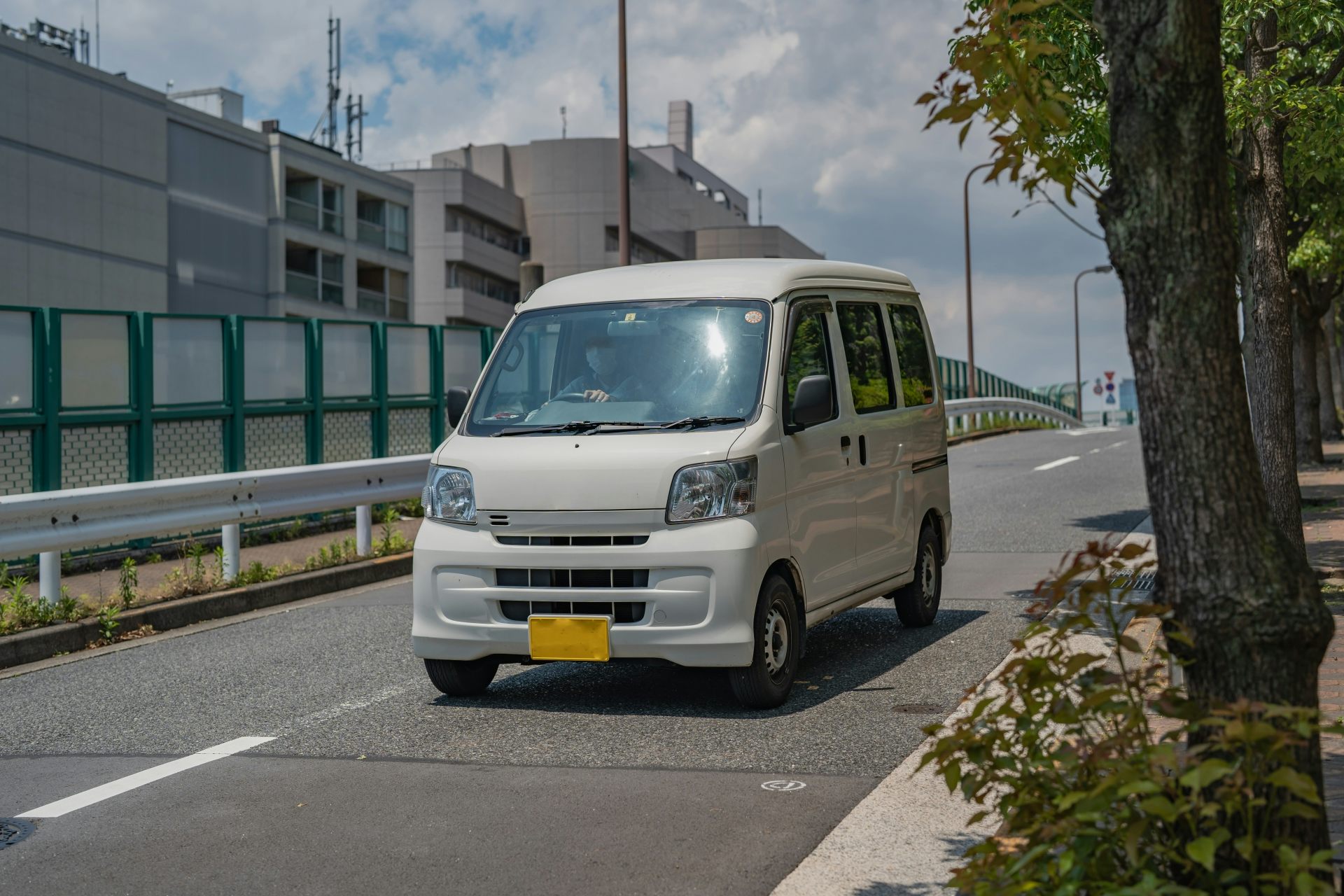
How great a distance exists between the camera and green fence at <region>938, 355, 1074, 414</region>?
4444cm

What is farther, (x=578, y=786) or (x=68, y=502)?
(x=68, y=502)

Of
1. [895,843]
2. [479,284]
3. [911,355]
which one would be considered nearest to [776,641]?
[895,843]

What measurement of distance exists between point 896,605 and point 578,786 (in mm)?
3832

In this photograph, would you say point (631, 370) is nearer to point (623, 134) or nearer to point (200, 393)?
point (200, 393)

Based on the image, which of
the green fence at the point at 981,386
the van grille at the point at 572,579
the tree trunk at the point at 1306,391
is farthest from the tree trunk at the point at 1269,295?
the green fence at the point at 981,386

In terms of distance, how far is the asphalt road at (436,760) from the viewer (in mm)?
4633

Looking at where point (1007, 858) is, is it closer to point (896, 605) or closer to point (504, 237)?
point (896, 605)

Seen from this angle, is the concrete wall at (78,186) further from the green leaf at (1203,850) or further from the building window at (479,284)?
the green leaf at (1203,850)

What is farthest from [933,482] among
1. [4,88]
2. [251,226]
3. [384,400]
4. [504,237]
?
[504,237]

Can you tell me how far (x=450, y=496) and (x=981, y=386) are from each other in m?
44.2

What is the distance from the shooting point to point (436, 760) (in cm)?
604

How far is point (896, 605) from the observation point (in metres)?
8.97

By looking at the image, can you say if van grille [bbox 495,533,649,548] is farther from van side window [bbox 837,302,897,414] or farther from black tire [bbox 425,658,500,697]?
van side window [bbox 837,302,897,414]

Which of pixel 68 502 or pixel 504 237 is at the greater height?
pixel 504 237
